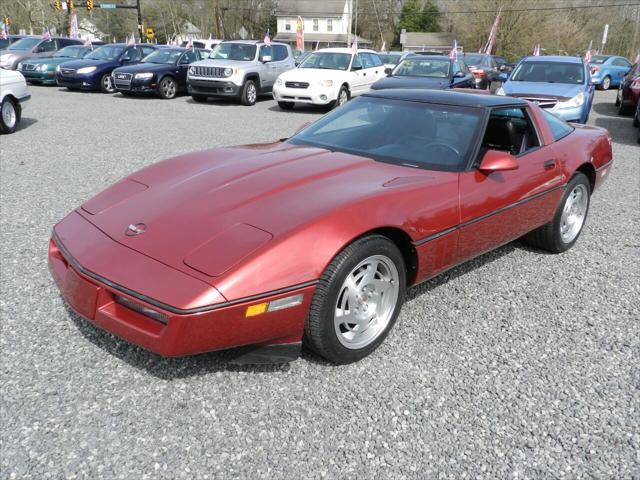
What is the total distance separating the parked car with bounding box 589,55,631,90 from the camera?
22.6 meters

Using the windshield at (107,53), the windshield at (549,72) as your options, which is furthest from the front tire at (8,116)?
the windshield at (549,72)

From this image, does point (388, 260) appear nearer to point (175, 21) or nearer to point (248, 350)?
point (248, 350)

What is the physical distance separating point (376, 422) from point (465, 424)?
16.1 inches

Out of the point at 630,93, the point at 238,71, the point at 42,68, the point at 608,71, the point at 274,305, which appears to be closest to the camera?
the point at 274,305

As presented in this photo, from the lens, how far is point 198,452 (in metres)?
2.24

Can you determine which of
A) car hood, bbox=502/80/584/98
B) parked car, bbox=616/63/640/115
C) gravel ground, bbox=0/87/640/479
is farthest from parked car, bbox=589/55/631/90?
gravel ground, bbox=0/87/640/479

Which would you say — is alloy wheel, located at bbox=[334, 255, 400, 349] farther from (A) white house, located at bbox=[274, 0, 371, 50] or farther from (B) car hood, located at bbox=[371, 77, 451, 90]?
(A) white house, located at bbox=[274, 0, 371, 50]

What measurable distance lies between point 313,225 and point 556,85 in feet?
31.6

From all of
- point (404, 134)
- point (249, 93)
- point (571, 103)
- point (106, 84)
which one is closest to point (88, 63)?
point (106, 84)

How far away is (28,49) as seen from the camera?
757 inches

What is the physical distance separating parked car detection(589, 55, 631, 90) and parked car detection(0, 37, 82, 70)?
21120 millimetres

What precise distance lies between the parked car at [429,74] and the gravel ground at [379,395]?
8.28 meters

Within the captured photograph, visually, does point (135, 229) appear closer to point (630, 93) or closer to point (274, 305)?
point (274, 305)

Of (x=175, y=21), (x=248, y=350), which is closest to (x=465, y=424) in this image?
(x=248, y=350)
